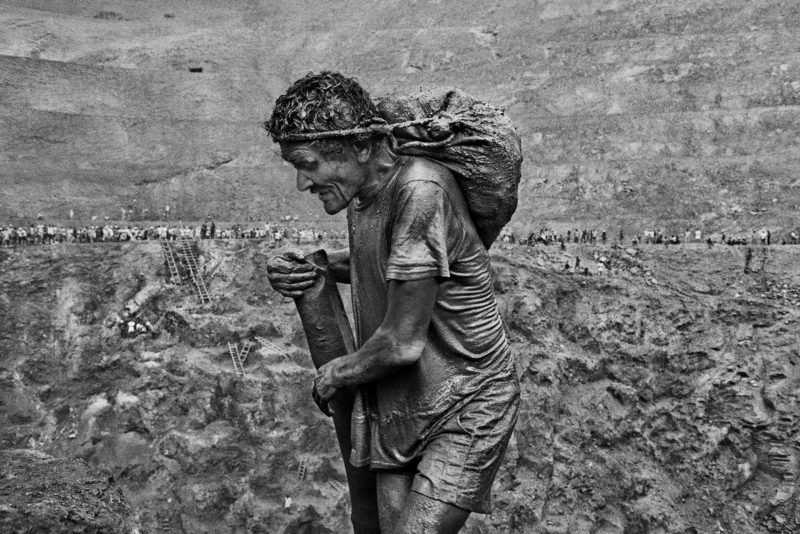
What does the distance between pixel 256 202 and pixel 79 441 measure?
2618 centimetres

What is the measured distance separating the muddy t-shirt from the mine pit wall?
163ft

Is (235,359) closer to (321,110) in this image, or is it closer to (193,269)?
(193,269)

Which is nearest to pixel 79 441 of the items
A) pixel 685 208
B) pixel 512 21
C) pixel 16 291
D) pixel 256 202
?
pixel 16 291

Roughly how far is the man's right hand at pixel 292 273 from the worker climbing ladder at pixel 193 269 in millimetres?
41954

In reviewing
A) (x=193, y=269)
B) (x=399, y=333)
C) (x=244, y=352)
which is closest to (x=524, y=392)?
(x=244, y=352)

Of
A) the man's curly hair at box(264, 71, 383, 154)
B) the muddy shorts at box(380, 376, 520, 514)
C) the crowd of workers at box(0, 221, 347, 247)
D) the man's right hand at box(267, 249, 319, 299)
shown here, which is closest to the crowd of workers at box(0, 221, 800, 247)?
the crowd of workers at box(0, 221, 347, 247)

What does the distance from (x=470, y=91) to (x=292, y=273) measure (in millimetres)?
66048

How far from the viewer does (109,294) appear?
45.5m

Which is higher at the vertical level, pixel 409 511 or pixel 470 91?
pixel 470 91

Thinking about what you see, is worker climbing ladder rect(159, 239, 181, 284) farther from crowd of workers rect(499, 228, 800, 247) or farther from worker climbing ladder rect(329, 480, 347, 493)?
crowd of workers rect(499, 228, 800, 247)

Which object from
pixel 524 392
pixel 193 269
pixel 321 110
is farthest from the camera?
pixel 193 269

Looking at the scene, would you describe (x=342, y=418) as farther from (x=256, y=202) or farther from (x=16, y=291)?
(x=256, y=202)

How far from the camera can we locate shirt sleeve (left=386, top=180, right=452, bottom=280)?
459 cm

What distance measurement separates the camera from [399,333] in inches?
183
